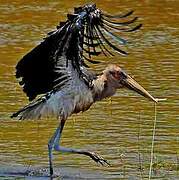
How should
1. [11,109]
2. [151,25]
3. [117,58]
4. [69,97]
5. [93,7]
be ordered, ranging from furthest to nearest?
[151,25], [117,58], [11,109], [69,97], [93,7]

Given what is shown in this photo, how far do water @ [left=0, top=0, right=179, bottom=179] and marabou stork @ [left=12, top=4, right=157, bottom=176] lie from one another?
258mm

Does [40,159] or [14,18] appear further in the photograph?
[14,18]

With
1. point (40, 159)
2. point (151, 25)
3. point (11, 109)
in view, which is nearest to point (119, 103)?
point (11, 109)

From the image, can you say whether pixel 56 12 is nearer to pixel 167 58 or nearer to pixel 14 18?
pixel 14 18

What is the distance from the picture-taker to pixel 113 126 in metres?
11.1

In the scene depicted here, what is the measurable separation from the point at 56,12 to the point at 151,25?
88.4 inches

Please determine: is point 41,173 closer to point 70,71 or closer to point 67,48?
point 70,71

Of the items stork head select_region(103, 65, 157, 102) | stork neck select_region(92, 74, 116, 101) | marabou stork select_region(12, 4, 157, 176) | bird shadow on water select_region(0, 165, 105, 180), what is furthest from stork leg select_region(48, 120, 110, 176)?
stork head select_region(103, 65, 157, 102)

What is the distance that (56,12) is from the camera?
64.7ft

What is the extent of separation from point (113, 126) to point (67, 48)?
6.58 feet

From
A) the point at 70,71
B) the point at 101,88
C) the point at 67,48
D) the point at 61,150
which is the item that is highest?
the point at 67,48

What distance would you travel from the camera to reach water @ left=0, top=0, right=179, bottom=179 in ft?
31.2

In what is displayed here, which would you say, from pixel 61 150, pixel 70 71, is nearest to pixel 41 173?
pixel 61 150

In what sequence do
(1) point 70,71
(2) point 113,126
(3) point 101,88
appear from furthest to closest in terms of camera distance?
(2) point 113,126 < (3) point 101,88 < (1) point 70,71
